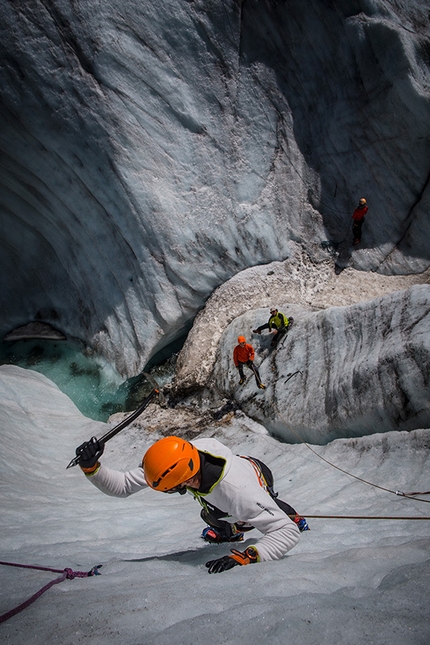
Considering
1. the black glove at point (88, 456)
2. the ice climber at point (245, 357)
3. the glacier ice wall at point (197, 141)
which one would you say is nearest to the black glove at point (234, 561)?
the black glove at point (88, 456)

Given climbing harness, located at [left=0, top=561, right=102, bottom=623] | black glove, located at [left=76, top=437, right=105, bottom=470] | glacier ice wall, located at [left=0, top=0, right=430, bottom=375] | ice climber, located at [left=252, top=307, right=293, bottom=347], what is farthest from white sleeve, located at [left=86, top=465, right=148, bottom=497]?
glacier ice wall, located at [left=0, top=0, right=430, bottom=375]

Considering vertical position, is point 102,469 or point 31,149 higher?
point 31,149

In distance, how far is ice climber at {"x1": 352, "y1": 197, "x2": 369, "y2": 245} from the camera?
367 inches

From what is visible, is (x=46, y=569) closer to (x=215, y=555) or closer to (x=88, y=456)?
(x=88, y=456)

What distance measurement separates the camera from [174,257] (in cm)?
980

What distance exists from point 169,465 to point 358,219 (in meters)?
8.45

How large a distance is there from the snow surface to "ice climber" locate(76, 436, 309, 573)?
0.12 meters

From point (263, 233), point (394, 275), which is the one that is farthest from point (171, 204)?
point (394, 275)

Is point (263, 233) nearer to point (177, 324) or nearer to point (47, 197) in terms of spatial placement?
point (177, 324)

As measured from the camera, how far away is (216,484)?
3.07m

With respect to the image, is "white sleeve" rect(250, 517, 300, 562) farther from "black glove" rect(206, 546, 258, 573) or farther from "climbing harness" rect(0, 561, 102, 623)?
"climbing harness" rect(0, 561, 102, 623)

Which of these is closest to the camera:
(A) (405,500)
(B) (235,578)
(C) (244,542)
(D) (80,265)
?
(B) (235,578)

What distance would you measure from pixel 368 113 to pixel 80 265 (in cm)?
815

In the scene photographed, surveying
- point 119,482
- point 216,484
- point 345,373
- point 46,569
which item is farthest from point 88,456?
point 345,373
